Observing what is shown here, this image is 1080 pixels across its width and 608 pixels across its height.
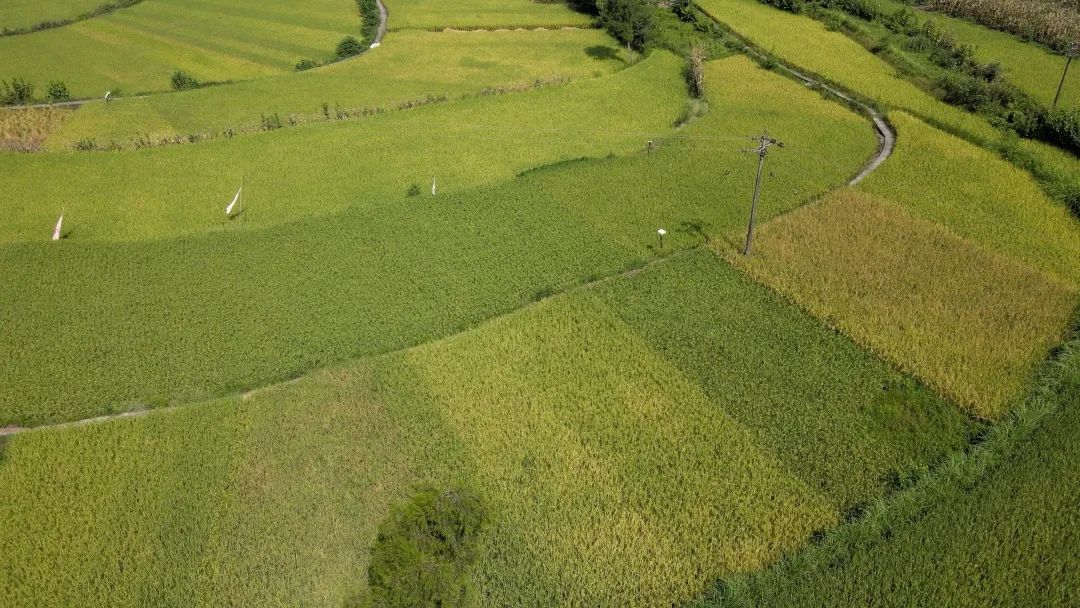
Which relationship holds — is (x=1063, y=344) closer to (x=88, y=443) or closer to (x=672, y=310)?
(x=672, y=310)

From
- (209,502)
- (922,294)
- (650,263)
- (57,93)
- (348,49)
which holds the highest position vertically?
(348,49)

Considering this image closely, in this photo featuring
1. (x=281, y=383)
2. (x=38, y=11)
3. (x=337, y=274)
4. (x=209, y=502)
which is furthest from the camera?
(x=38, y=11)

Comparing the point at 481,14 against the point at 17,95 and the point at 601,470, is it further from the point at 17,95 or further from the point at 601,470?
the point at 601,470

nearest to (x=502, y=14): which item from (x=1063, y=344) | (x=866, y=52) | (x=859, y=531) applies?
(x=866, y=52)

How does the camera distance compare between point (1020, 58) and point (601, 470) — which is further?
point (1020, 58)

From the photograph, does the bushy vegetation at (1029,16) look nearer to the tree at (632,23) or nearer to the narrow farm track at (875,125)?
the narrow farm track at (875,125)

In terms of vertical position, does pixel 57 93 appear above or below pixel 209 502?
above

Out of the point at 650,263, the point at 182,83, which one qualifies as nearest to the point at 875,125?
the point at 650,263

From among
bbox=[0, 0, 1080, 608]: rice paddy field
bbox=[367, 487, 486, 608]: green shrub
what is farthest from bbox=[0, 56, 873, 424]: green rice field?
bbox=[367, 487, 486, 608]: green shrub
